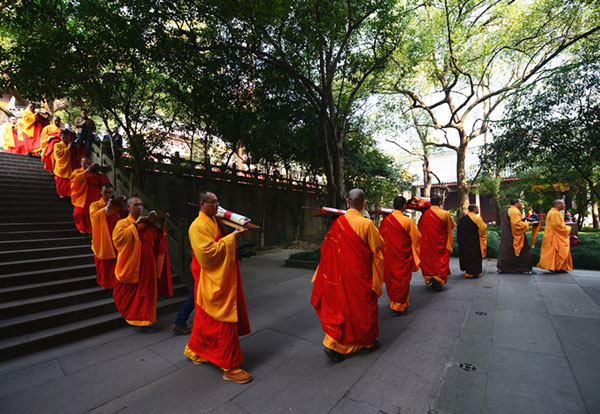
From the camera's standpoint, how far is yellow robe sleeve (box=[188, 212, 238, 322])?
2742 millimetres

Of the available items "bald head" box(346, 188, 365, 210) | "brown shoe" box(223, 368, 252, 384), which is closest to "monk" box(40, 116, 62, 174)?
"brown shoe" box(223, 368, 252, 384)

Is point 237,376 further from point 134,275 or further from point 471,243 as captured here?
point 471,243

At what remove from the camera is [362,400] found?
7.75 feet

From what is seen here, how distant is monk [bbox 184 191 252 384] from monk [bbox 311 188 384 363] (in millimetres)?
1007

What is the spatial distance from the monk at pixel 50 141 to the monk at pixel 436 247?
31.7 ft

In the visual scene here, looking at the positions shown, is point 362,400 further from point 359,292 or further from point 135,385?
point 135,385

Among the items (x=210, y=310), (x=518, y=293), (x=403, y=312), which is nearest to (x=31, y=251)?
(x=210, y=310)

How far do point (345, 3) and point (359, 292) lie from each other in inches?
334

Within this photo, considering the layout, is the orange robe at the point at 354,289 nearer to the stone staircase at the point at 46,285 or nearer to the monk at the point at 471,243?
the stone staircase at the point at 46,285

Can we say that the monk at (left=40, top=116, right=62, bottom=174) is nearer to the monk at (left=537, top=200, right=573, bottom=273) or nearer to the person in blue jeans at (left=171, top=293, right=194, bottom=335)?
the person in blue jeans at (left=171, top=293, right=194, bottom=335)

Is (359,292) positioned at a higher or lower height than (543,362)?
higher

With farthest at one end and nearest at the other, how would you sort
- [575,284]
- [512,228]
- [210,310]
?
[512,228], [575,284], [210,310]

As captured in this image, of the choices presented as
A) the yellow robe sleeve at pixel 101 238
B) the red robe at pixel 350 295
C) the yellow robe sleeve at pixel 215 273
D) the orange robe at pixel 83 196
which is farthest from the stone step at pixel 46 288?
the red robe at pixel 350 295

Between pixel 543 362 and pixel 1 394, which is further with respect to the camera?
pixel 543 362
